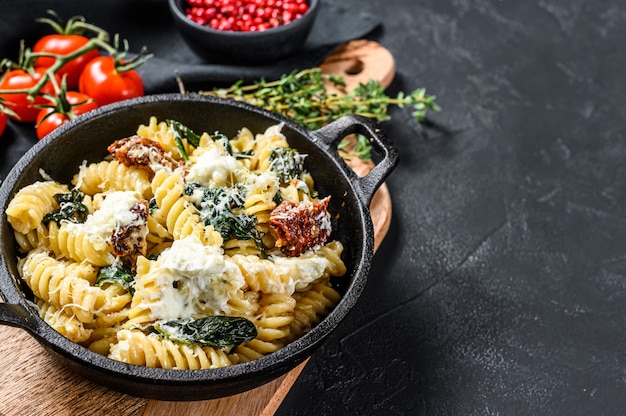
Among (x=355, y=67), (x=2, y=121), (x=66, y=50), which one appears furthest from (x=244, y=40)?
(x=2, y=121)

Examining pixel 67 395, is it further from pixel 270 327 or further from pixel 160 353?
pixel 270 327

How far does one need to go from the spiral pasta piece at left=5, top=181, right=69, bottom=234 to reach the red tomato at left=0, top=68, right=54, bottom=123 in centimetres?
142

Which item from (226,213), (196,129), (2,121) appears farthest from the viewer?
(2,121)

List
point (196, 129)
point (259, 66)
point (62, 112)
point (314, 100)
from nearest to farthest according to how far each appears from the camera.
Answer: point (196, 129), point (62, 112), point (314, 100), point (259, 66)

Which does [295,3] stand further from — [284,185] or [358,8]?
[284,185]

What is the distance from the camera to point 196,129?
3898 millimetres

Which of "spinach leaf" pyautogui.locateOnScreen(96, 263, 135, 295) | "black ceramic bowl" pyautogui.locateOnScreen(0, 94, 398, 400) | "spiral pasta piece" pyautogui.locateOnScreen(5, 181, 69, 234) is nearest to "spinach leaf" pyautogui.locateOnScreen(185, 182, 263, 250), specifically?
"spinach leaf" pyautogui.locateOnScreen(96, 263, 135, 295)

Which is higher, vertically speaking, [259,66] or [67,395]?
[259,66]

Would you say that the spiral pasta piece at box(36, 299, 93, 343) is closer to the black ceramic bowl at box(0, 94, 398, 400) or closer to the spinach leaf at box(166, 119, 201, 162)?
the black ceramic bowl at box(0, 94, 398, 400)

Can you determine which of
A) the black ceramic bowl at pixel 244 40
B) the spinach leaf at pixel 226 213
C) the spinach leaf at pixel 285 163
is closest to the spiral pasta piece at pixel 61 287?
the spinach leaf at pixel 226 213

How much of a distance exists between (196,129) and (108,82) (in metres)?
1.03

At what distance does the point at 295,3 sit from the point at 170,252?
8.83 feet

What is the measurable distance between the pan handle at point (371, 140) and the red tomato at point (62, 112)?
149cm

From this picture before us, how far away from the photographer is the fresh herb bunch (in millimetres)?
4512
